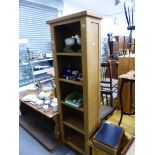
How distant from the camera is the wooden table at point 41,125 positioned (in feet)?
6.88

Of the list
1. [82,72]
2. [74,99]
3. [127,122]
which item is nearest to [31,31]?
[74,99]

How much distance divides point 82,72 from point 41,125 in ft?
4.67

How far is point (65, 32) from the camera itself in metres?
1.97

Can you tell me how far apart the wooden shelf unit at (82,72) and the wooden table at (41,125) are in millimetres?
120

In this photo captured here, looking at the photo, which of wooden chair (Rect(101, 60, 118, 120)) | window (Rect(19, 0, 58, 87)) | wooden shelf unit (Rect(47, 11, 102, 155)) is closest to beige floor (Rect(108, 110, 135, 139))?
wooden chair (Rect(101, 60, 118, 120))

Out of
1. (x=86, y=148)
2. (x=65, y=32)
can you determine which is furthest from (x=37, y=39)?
(x=86, y=148)

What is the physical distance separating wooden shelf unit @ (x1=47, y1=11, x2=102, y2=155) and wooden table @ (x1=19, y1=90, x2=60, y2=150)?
0.39 feet

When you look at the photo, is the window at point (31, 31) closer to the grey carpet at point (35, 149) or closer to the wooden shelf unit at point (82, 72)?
the grey carpet at point (35, 149)

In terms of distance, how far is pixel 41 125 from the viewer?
256 cm

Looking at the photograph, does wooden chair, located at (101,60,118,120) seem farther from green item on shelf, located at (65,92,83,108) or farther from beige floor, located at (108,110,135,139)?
green item on shelf, located at (65,92,83,108)

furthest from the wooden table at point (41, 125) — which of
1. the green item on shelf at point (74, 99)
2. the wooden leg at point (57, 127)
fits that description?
the green item on shelf at point (74, 99)

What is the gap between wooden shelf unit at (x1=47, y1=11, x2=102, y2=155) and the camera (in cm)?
146
